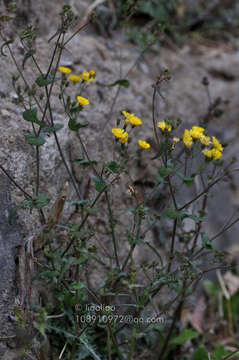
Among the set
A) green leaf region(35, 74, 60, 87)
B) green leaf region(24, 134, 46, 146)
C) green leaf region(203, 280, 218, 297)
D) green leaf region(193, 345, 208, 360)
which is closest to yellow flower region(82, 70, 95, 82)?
green leaf region(35, 74, 60, 87)

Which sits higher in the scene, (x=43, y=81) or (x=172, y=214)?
(x=43, y=81)

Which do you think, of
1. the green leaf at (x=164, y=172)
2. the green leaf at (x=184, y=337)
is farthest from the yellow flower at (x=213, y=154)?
the green leaf at (x=184, y=337)

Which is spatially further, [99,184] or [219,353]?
[219,353]

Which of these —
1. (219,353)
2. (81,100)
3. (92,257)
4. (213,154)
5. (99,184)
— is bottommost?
(219,353)

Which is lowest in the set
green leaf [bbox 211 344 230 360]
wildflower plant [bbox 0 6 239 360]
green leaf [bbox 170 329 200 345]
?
green leaf [bbox 211 344 230 360]

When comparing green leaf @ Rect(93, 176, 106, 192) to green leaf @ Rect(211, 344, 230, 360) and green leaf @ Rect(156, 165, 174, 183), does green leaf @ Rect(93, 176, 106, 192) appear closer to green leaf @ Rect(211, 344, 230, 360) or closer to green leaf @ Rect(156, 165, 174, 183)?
green leaf @ Rect(156, 165, 174, 183)

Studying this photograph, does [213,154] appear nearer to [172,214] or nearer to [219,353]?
[172,214]

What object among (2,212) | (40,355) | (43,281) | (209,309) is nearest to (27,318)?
(40,355)

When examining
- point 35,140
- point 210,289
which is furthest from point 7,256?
point 210,289

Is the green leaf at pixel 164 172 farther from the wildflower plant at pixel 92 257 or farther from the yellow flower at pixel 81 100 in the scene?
the yellow flower at pixel 81 100

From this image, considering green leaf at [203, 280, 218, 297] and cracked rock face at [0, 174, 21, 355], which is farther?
green leaf at [203, 280, 218, 297]

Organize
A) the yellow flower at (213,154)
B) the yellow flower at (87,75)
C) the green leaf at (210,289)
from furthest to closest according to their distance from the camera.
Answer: the green leaf at (210,289), the yellow flower at (87,75), the yellow flower at (213,154)

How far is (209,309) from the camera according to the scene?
114 inches

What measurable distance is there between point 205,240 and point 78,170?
2.98ft
